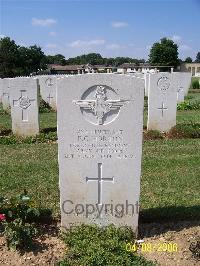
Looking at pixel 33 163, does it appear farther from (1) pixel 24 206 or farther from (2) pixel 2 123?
(2) pixel 2 123

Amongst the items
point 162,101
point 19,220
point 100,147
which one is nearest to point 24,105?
point 162,101

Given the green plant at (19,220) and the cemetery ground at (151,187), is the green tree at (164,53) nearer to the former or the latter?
the cemetery ground at (151,187)

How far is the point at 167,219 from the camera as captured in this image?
577 cm

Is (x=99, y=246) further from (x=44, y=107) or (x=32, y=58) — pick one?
(x=32, y=58)

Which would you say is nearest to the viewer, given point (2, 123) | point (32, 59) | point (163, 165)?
point (163, 165)

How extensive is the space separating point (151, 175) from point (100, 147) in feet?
Result: 10.7

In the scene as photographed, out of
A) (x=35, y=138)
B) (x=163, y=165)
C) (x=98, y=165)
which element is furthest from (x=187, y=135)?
(x=98, y=165)

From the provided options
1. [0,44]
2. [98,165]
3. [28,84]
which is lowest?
[98,165]

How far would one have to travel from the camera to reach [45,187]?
729cm

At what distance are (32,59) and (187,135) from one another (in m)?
83.6

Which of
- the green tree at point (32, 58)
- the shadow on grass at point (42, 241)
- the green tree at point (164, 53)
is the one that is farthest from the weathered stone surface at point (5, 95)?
the green tree at point (164, 53)

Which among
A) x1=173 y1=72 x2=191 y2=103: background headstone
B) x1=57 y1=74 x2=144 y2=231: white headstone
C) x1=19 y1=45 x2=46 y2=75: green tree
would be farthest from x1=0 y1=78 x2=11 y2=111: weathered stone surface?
x1=19 y1=45 x2=46 y2=75: green tree

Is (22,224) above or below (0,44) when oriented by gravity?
below
